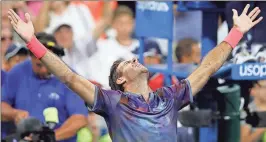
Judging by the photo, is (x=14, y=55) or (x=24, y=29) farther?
(x=14, y=55)

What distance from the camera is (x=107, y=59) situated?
12.0 meters

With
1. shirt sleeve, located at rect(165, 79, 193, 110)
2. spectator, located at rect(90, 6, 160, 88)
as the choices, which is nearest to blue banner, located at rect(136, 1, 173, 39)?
spectator, located at rect(90, 6, 160, 88)

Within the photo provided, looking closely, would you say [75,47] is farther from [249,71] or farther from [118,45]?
[249,71]

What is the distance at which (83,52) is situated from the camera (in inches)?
470

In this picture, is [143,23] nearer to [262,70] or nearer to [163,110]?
[262,70]

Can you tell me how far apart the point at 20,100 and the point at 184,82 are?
2947 mm

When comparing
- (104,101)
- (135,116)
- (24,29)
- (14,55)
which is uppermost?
(24,29)

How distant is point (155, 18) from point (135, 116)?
124 inches

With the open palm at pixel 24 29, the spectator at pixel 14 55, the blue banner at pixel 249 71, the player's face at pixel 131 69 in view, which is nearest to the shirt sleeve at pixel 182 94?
the player's face at pixel 131 69

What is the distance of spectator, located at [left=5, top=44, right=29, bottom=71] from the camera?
35.7ft

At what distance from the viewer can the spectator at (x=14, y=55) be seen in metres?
10.9

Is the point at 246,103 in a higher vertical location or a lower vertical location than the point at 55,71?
lower

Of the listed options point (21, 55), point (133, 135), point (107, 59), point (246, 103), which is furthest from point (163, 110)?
point (107, 59)

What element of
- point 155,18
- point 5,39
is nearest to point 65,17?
point 5,39
